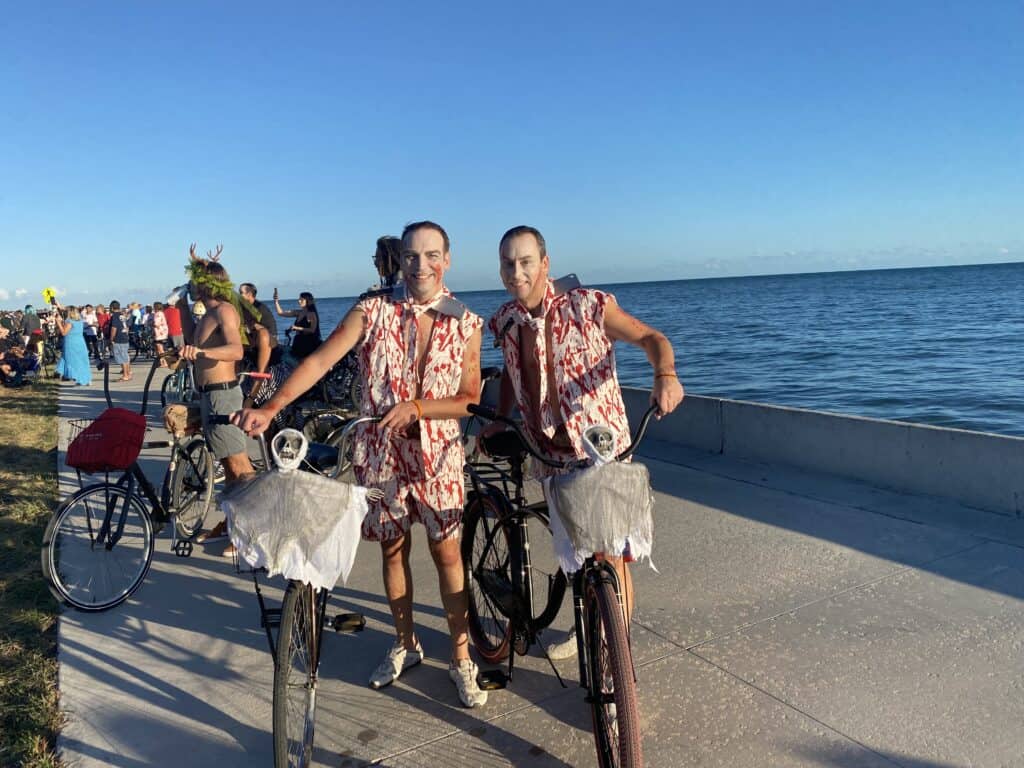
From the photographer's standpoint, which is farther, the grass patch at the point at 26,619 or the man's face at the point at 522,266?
the grass patch at the point at 26,619

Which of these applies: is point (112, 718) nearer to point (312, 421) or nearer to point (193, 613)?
point (193, 613)

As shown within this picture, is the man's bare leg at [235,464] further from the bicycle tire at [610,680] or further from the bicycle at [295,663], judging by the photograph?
the bicycle tire at [610,680]

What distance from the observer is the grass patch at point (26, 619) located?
2992 mm

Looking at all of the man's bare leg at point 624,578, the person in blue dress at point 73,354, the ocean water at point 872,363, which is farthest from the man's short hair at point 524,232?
the person in blue dress at point 73,354

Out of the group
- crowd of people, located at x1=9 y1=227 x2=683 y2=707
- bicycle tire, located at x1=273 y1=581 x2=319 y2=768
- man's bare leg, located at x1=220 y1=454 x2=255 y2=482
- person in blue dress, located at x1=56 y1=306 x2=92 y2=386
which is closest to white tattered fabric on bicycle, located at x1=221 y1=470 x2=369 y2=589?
bicycle tire, located at x1=273 y1=581 x2=319 y2=768

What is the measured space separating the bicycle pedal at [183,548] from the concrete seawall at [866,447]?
14.2ft

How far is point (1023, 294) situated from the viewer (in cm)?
6000

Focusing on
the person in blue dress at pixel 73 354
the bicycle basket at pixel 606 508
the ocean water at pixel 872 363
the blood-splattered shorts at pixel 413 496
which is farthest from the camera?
the ocean water at pixel 872 363

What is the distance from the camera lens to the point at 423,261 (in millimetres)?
2828

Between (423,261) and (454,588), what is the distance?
4.43 ft

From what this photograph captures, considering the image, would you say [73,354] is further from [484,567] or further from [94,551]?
[484,567]

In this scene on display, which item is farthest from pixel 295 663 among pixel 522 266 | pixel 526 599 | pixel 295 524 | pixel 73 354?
pixel 73 354

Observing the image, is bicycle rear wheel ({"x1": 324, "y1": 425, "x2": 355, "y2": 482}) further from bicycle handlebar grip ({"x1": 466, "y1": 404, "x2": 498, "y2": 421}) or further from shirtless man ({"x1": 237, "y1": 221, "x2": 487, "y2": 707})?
bicycle handlebar grip ({"x1": 466, "y1": 404, "x2": 498, "y2": 421})

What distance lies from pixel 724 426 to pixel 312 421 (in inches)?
150
